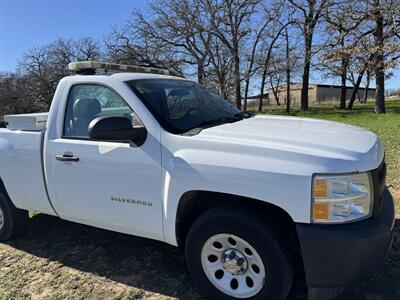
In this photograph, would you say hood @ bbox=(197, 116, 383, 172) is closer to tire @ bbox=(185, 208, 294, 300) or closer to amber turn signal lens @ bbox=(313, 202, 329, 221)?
amber turn signal lens @ bbox=(313, 202, 329, 221)

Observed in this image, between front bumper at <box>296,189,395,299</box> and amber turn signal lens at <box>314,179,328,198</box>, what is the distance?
20cm

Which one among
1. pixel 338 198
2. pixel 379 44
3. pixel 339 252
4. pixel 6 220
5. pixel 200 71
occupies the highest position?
pixel 379 44

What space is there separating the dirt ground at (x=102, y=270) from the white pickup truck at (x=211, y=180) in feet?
1.55

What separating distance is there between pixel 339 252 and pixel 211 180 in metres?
0.96

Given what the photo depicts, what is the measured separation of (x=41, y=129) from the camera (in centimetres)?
384

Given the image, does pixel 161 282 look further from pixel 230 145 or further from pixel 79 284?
pixel 230 145

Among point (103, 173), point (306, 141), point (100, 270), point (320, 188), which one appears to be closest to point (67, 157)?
point (103, 173)

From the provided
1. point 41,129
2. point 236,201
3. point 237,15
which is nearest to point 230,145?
point 236,201

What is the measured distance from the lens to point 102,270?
3.61 metres

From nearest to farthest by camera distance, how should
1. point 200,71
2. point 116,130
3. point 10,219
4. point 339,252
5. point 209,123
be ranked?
point 339,252, point 116,130, point 209,123, point 10,219, point 200,71

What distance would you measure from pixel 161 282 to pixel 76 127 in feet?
5.32

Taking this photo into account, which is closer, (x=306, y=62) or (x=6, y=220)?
(x=6, y=220)

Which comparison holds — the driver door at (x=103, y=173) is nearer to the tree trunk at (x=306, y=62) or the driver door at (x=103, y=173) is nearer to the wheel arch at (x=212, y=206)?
the wheel arch at (x=212, y=206)

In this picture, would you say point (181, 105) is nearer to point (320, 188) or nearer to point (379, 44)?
point (320, 188)
